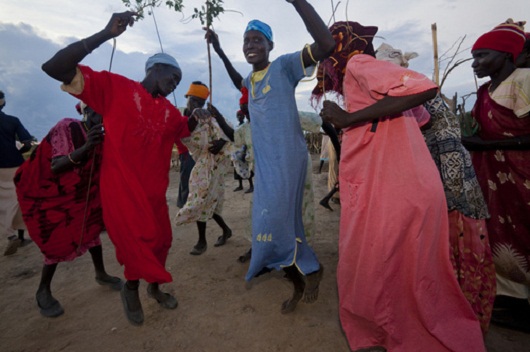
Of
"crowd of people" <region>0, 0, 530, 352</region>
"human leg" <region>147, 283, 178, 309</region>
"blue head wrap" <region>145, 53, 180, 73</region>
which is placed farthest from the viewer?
"human leg" <region>147, 283, 178, 309</region>

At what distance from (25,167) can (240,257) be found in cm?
250

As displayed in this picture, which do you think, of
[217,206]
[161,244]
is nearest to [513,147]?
[161,244]

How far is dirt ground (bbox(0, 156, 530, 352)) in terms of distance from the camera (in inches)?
90.2

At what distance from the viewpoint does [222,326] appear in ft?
8.21

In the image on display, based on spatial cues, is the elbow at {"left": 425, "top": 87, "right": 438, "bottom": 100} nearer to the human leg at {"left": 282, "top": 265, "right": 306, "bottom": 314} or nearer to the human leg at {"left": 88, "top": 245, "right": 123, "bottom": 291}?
the human leg at {"left": 282, "top": 265, "right": 306, "bottom": 314}

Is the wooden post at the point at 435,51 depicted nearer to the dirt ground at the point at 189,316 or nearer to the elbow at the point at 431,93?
the elbow at the point at 431,93

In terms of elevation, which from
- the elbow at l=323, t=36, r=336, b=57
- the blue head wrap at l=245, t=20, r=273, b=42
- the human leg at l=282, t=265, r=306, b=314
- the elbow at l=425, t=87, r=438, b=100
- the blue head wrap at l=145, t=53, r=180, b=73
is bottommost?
the human leg at l=282, t=265, r=306, b=314

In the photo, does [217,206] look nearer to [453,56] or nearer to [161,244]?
[161,244]

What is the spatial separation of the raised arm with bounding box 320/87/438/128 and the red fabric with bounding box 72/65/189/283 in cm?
153

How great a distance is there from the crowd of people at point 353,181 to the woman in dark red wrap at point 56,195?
1cm

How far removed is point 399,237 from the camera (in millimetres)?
1680

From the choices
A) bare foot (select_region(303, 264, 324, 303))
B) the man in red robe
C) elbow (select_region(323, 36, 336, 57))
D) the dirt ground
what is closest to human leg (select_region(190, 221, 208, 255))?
the dirt ground

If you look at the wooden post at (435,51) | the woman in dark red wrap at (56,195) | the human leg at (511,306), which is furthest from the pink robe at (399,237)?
the woman in dark red wrap at (56,195)

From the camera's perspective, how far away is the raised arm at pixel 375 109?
1591 millimetres
